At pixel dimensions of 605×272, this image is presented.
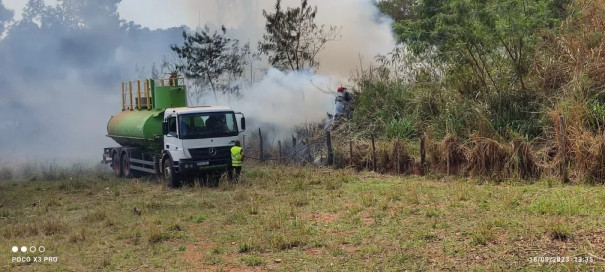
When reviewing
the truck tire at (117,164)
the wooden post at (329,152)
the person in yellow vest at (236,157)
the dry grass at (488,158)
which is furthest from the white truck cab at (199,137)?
the dry grass at (488,158)

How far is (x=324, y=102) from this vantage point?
75.4 ft

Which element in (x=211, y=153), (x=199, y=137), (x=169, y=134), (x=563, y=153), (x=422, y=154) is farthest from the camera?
(x=169, y=134)

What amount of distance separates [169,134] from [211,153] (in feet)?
4.73

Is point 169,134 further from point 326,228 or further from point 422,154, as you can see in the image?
point 326,228

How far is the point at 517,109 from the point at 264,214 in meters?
8.46

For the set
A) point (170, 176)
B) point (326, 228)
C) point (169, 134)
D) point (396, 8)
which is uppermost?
point (396, 8)

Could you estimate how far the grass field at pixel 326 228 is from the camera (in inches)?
273

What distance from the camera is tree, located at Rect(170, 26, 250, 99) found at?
2870 centimetres

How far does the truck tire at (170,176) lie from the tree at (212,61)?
41.2ft

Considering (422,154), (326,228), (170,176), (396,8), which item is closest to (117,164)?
(170,176)

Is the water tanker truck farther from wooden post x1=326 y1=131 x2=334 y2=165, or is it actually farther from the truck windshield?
wooden post x1=326 y1=131 x2=334 y2=165

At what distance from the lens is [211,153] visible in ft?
50.1

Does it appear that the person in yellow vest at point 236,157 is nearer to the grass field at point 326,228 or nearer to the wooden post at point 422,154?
the grass field at point 326,228

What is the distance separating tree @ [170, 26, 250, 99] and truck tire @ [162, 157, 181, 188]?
12.5 m
